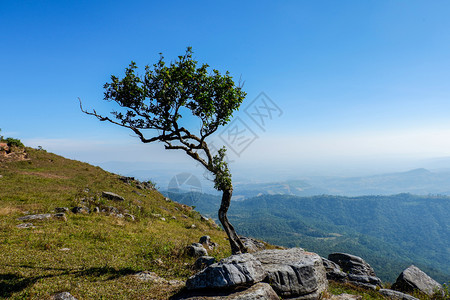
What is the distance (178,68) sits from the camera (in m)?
17.1

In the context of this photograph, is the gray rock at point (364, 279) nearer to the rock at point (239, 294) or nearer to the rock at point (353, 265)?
the rock at point (353, 265)

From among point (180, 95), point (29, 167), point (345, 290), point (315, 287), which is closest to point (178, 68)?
point (180, 95)

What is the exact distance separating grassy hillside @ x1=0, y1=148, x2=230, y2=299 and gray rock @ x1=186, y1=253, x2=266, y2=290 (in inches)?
87.6

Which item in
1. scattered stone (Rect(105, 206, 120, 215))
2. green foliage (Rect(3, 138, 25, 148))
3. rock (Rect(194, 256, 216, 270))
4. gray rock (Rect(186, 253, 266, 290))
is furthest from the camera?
green foliage (Rect(3, 138, 25, 148))

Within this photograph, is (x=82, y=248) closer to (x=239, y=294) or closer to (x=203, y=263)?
(x=203, y=263)

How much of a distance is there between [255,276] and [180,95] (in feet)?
44.9

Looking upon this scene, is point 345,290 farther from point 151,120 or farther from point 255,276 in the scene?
point 151,120

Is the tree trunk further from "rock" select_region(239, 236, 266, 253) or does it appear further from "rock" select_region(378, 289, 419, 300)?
"rock" select_region(378, 289, 419, 300)

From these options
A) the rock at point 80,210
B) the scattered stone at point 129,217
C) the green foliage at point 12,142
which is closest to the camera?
the rock at point 80,210

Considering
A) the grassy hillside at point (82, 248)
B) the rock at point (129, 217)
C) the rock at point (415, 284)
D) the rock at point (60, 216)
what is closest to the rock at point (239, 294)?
the grassy hillside at point (82, 248)

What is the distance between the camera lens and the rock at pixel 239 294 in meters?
Result: 9.65

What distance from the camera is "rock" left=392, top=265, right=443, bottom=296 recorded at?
1906 centimetres

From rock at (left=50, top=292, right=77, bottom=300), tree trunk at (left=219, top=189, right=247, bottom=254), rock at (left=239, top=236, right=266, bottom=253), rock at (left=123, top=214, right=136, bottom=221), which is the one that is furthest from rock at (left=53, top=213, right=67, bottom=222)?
rock at (left=239, top=236, right=266, bottom=253)

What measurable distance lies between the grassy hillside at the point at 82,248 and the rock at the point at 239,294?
2.14 meters
